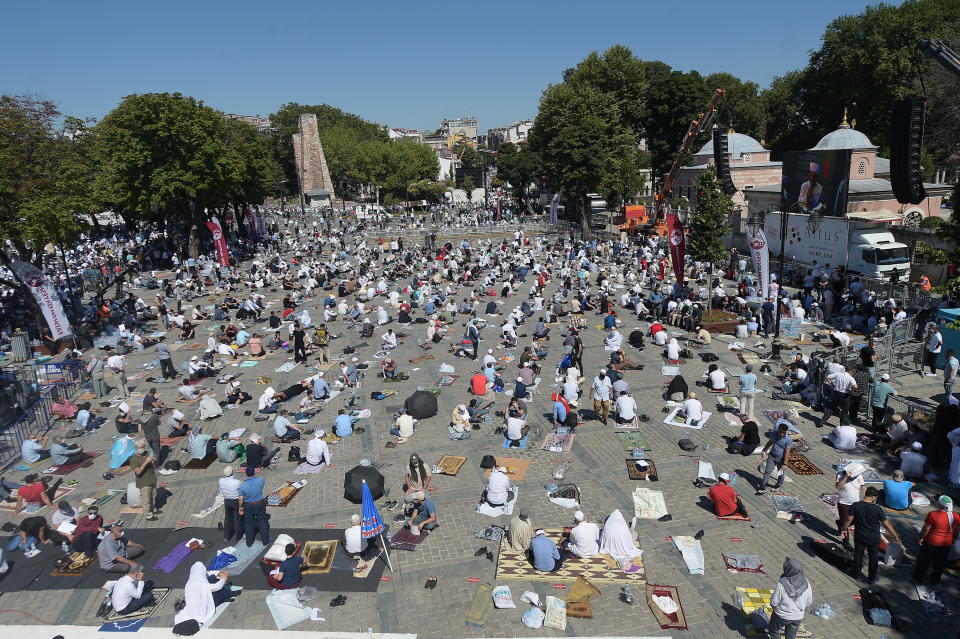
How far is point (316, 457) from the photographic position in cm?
1260

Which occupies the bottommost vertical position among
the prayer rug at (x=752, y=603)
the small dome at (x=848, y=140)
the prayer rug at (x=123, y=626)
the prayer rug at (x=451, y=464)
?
the prayer rug at (x=752, y=603)

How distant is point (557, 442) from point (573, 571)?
14.3 ft

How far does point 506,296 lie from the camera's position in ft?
92.4

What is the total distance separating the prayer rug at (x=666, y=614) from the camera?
783cm

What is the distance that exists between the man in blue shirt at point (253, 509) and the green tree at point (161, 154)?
3329 cm

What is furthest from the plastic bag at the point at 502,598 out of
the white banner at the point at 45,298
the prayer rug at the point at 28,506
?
the white banner at the point at 45,298

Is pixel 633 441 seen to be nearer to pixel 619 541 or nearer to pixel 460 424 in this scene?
pixel 460 424

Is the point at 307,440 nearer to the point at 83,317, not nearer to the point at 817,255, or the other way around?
the point at 83,317

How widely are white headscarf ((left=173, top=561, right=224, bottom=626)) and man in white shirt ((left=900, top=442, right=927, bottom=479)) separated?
12410 mm

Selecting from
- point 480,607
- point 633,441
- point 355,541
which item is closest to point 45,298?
point 355,541

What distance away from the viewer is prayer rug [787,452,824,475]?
11.7 m

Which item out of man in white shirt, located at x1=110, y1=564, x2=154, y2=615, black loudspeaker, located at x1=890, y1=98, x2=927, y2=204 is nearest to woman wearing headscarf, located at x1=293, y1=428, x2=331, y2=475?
man in white shirt, located at x1=110, y1=564, x2=154, y2=615

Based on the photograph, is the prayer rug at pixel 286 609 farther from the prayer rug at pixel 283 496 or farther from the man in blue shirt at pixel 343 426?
the man in blue shirt at pixel 343 426

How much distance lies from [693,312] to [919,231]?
1481 centimetres
